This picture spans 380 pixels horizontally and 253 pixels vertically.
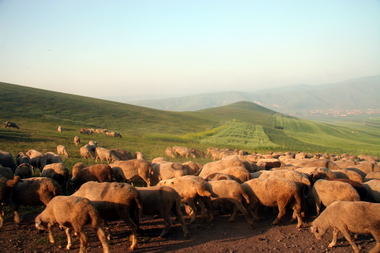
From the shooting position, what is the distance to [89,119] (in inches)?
2160

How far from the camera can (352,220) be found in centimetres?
745

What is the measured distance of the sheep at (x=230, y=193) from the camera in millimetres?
9578

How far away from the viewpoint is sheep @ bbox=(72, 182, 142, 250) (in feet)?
25.1

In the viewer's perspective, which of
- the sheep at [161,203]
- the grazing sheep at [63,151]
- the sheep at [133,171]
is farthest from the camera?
the grazing sheep at [63,151]

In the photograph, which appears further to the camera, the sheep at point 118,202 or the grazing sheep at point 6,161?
the grazing sheep at point 6,161

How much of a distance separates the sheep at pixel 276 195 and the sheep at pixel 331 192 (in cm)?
112

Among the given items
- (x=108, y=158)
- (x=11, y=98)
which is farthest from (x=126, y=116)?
(x=108, y=158)

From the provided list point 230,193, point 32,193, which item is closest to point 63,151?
point 32,193

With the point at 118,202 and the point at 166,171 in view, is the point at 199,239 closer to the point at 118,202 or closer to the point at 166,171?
the point at 118,202

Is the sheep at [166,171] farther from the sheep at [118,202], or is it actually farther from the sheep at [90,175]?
the sheep at [118,202]

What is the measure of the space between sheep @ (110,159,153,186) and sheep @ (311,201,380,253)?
299 inches

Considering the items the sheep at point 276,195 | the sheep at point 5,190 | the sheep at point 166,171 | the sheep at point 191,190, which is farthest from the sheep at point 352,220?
the sheep at point 5,190

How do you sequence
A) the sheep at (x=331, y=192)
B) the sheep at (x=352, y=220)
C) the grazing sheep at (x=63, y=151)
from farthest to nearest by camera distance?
the grazing sheep at (x=63, y=151), the sheep at (x=331, y=192), the sheep at (x=352, y=220)

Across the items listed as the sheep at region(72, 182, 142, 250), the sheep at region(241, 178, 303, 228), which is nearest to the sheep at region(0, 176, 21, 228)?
the sheep at region(72, 182, 142, 250)
